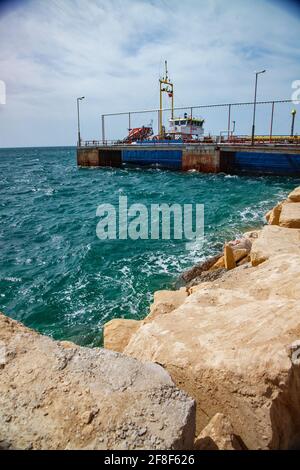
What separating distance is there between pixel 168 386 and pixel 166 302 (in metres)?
3.03

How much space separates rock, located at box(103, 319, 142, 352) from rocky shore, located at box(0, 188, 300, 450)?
1.20 m

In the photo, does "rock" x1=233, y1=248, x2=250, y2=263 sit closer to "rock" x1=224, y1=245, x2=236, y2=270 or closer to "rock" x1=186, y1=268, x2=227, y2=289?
"rock" x1=224, y1=245, x2=236, y2=270

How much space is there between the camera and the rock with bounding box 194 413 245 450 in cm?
206

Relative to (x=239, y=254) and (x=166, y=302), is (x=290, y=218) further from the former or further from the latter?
(x=166, y=302)

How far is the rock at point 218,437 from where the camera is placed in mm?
2057

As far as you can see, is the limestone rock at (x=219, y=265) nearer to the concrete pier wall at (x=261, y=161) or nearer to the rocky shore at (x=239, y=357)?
the rocky shore at (x=239, y=357)

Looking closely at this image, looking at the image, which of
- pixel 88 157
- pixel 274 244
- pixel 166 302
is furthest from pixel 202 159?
pixel 166 302

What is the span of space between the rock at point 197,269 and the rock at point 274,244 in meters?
1.91

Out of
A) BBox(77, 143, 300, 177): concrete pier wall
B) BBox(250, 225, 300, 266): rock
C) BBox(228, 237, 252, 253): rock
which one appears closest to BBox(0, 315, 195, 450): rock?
BBox(250, 225, 300, 266): rock

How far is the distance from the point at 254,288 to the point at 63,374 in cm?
262

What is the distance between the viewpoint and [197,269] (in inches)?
308

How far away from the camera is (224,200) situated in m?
17.0

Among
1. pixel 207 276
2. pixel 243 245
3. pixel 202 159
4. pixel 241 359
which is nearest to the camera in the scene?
pixel 241 359
